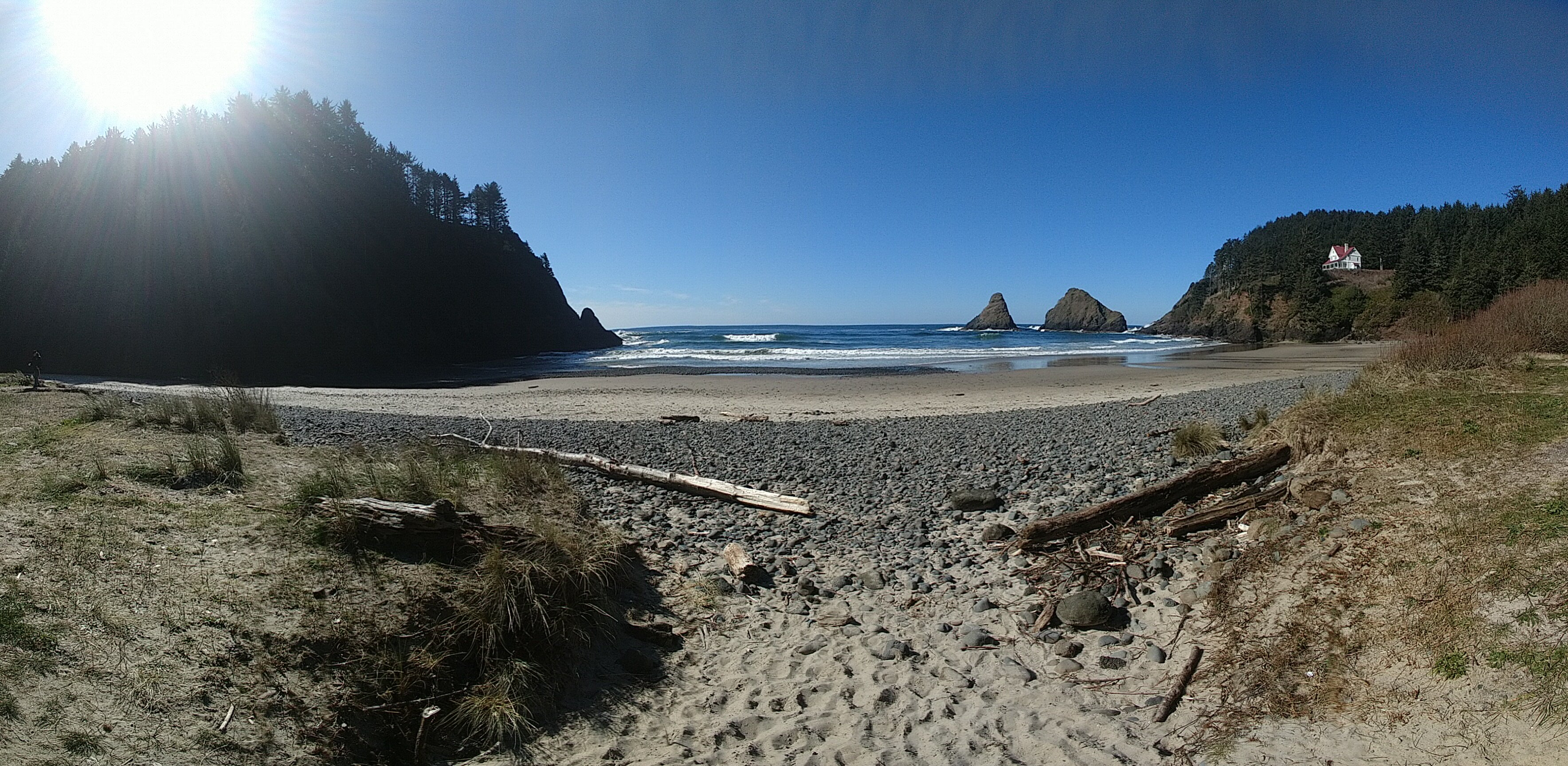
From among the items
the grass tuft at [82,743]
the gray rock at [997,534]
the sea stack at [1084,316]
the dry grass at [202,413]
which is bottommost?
the gray rock at [997,534]

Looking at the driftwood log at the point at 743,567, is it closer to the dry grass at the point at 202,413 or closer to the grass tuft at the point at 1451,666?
the grass tuft at the point at 1451,666

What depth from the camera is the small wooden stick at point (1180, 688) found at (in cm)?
373

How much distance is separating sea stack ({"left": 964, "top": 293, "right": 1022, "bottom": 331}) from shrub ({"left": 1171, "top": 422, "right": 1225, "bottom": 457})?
122428mm

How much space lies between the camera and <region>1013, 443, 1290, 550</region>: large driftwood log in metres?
6.38

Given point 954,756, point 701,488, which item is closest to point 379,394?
point 701,488

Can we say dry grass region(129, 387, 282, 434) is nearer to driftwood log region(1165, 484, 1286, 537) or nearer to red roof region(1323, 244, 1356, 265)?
driftwood log region(1165, 484, 1286, 537)

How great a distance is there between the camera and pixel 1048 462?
9383mm

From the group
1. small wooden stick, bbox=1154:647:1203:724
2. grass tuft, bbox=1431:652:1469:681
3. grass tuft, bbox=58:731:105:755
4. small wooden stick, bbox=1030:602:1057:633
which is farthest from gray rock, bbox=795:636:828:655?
grass tuft, bbox=58:731:105:755

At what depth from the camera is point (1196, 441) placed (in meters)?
8.96

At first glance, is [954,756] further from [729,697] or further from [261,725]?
[261,725]

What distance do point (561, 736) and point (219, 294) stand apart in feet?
159

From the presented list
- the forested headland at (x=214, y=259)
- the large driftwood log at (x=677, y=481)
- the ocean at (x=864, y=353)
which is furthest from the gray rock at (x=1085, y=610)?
the forested headland at (x=214, y=259)

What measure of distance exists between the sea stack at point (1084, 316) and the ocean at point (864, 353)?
3307 cm

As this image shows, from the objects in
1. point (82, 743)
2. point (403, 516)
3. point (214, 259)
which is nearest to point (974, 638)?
point (403, 516)
